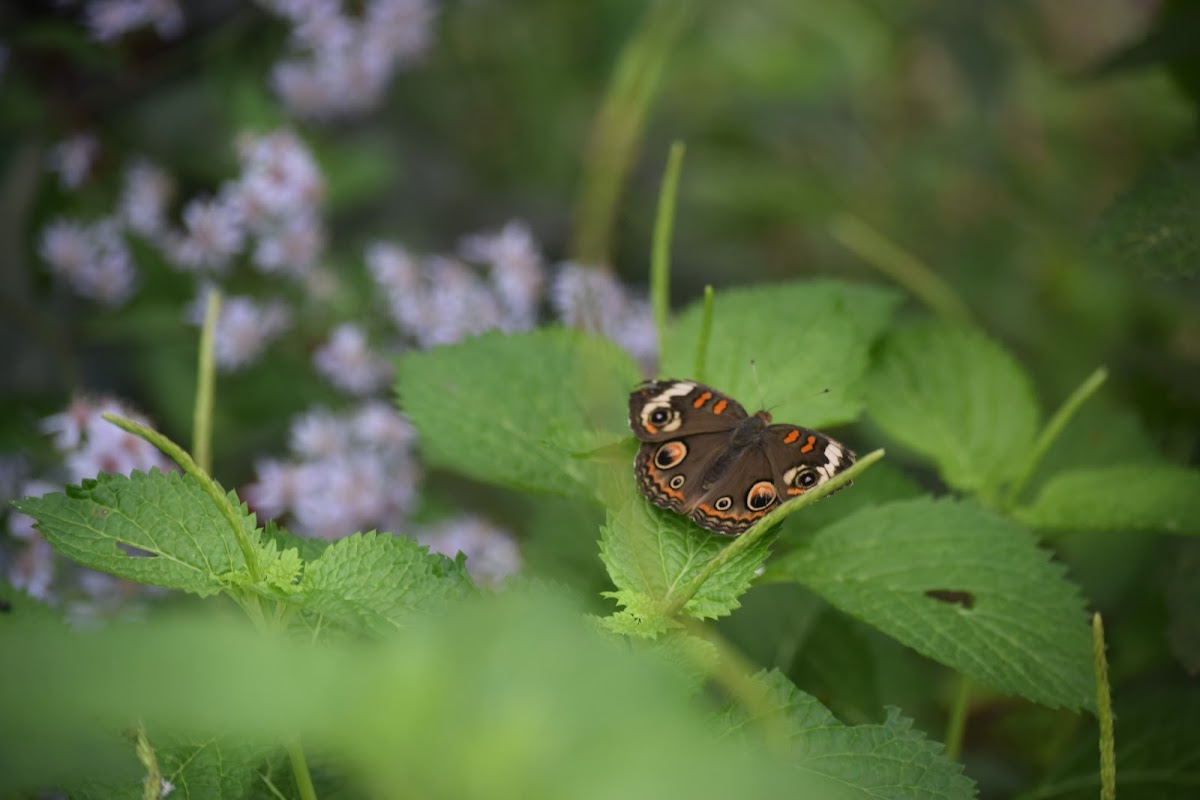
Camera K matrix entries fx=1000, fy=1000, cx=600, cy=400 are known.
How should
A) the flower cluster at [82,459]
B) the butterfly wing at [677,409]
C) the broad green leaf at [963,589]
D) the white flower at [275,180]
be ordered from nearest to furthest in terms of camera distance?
the broad green leaf at [963,589]
the butterfly wing at [677,409]
the flower cluster at [82,459]
the white flower at [275,180]

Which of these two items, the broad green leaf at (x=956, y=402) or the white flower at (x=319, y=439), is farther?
the white flower at (x=319, y=439)

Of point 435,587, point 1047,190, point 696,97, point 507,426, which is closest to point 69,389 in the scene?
point 507,426

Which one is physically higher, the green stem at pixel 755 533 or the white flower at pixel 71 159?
the white flower at pixel 71 159

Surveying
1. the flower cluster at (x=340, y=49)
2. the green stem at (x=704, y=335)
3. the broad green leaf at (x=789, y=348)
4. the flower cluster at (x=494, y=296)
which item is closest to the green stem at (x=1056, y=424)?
the broad green leaf at (x=789, y=348)

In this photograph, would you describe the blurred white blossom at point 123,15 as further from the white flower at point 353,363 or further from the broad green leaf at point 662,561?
the broad green leaf at point 662,561

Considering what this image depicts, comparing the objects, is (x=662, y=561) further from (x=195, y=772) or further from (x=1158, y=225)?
(x=1158, y=225)

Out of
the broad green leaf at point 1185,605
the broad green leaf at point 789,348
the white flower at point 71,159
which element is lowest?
the broad green leaf at point 1185,605

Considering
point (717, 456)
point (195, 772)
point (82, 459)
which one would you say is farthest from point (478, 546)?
point (195, 772)
